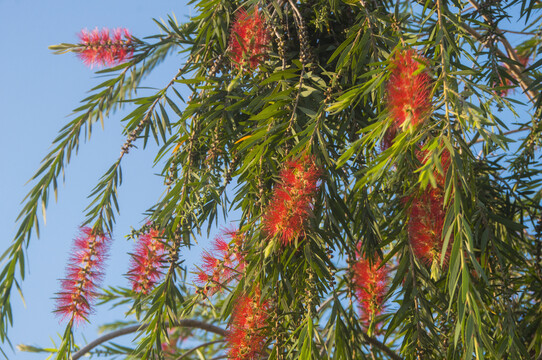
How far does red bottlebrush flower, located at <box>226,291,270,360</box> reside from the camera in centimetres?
109

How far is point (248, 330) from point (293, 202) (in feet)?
0.85

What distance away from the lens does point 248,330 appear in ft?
3.58

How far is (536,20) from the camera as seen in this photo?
Answer: 6.91 ft

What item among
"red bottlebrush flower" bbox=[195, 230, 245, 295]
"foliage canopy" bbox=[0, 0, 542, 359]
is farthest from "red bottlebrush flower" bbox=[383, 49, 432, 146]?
"red bottlebrush flower" bbox=[195, 230, 245, 295]

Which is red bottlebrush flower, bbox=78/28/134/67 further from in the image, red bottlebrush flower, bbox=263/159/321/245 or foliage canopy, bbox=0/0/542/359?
red bottlebrush flower, bbox=263/159/321/245

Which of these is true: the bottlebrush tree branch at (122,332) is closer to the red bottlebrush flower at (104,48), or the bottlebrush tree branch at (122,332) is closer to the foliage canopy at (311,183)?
the foliage canopy at (311,183)

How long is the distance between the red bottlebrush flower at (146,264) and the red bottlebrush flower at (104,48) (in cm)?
47

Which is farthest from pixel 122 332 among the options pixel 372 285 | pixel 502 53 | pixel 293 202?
pixel 502 53

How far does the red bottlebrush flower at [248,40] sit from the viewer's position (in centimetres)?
123

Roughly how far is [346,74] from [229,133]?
29cm

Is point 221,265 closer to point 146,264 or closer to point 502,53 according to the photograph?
point 146,264

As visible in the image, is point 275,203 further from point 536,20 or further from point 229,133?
point 536,20

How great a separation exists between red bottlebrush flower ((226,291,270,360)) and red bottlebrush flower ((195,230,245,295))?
6 cm

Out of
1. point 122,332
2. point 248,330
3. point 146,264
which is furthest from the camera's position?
point 122,332
